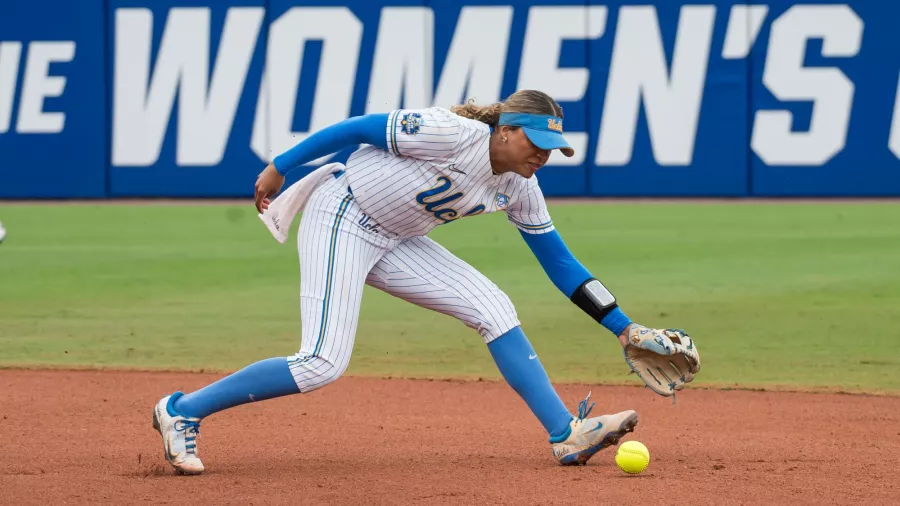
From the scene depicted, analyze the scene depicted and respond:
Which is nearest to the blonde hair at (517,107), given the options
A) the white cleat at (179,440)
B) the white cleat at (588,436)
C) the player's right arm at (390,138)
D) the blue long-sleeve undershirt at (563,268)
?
the player's right arm at (390,138)

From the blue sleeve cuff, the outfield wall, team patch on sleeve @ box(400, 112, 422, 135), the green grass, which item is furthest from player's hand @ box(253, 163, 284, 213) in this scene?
the outfield wall

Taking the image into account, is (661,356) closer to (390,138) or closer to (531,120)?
(531,120)

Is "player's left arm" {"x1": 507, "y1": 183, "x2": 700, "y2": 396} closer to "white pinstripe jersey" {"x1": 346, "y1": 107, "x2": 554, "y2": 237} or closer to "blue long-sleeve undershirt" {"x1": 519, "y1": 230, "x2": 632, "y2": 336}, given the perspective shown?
"blue long-sleeve undershirt" {"x1": 519, "y1": 230, "x2": 632, "y2": 336}

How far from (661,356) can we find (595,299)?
34 centimetres

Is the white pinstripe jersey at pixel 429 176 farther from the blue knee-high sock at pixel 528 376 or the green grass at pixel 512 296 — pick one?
the green grass at pixel 512 296

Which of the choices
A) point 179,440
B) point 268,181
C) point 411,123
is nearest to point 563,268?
point 411,123

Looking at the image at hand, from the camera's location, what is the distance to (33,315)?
9.45 metres

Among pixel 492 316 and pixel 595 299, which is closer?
pixel 492 316

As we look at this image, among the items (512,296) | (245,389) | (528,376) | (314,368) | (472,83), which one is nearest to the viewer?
(314,368)

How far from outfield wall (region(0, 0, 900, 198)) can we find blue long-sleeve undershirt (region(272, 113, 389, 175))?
1305cm

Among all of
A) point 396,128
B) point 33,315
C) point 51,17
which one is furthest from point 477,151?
point 51,17

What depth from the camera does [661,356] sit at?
5.23 metres

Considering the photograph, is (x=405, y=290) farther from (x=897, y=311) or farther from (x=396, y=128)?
(x=897, y=311)

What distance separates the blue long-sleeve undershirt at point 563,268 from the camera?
5258 millimetres
